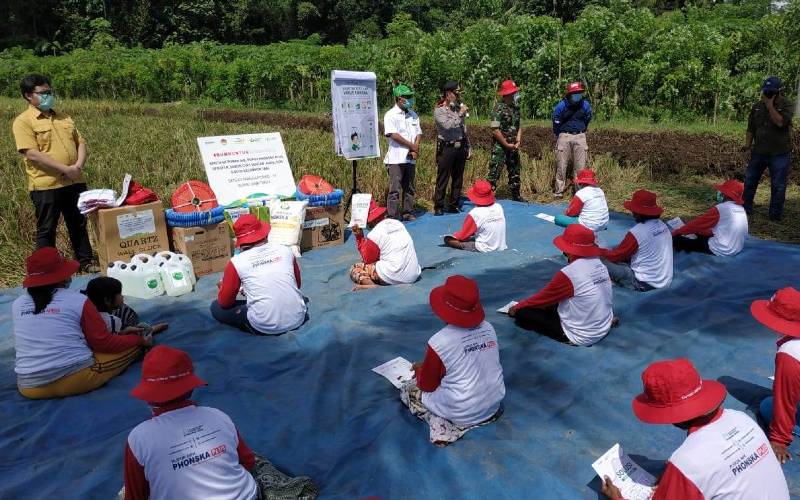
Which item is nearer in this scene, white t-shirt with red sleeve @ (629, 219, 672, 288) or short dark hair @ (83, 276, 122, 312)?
short dark hair @ (83, 276, 122, 312)

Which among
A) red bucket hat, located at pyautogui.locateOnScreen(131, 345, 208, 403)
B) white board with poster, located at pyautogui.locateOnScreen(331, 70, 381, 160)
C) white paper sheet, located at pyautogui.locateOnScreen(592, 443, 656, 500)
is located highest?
white board with poster, located at pyautogui.locateOnScreen(331, 70, 381, 160)

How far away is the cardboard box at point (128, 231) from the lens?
5828mm

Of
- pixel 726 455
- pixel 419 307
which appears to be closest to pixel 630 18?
pixel 419 307

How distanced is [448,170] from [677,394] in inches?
260

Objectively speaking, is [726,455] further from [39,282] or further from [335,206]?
[335,206]

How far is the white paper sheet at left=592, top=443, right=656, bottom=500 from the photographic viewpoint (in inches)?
110

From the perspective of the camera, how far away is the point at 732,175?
1052 cm

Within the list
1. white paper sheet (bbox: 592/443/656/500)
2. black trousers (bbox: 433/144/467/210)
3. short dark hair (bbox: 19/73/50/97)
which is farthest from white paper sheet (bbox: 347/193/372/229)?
white paper sheet (bbox: 592/443/656/500)

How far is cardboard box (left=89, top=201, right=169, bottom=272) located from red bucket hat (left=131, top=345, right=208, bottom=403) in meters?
3.77

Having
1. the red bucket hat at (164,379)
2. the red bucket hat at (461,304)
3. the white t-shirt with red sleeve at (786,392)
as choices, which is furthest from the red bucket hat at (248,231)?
the white t-shirt with red sleeve at (786,392)

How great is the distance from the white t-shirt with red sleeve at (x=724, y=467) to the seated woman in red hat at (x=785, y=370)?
2.79 feet

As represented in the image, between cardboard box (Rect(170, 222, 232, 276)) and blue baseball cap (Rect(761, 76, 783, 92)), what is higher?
blue baseball cap (Rect(761, 76, 783, 92))

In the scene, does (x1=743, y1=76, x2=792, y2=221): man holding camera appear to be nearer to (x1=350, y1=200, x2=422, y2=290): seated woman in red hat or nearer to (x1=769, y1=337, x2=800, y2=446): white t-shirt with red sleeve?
(x1=350, y1=200, x2=422, y2=290): seated woman in red hat

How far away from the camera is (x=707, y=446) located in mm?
2316
